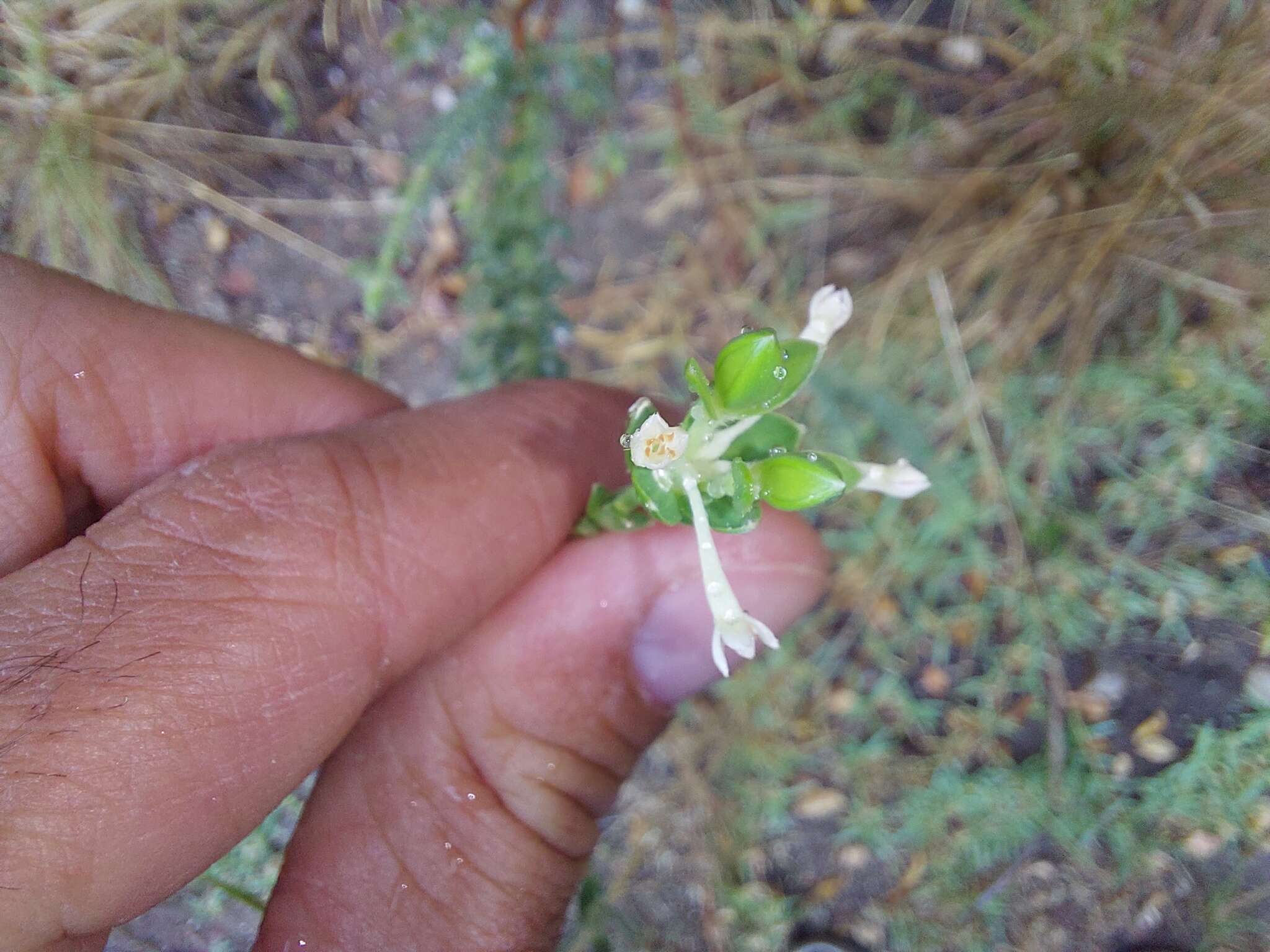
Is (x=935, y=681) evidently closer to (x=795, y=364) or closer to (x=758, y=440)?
(x=758, y=440)

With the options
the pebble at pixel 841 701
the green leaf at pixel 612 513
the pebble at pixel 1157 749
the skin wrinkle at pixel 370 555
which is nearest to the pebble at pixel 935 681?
the pebble at pixel 841 701

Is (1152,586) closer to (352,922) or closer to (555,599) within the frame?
(555,599)

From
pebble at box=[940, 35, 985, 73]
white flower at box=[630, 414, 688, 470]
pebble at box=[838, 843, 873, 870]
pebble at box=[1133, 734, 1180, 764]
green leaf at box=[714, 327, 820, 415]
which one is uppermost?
pebble at box=[940, 35, 985, 73]

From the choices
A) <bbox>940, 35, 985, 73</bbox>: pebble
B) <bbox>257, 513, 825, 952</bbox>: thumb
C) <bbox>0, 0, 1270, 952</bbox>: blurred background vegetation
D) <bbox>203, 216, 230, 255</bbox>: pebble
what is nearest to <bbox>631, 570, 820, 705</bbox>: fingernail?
<bbox>257, 513, 825, 952</bbox>: thumb

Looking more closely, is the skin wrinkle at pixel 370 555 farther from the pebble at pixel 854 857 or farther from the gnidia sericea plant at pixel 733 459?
the pebble at pixel 854 857

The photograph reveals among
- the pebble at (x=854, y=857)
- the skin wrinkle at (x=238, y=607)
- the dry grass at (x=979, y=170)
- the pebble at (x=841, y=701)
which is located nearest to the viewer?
the skin wrinkle at (x=238, y=607)

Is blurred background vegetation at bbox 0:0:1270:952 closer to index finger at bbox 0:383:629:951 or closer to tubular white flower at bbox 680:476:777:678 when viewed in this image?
index finger at bbox 0:383:629:951

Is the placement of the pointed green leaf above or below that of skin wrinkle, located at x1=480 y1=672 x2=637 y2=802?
above
